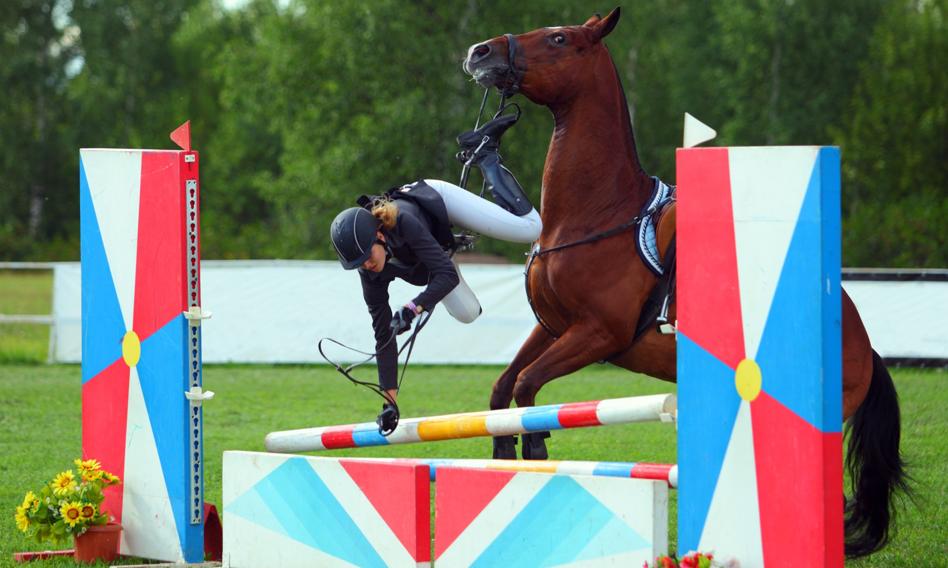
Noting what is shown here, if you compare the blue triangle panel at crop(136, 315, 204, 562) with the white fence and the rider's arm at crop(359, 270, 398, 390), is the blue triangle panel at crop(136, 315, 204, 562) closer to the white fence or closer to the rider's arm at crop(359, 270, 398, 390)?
the rider's arm at crop(359, 270, 398, 390)

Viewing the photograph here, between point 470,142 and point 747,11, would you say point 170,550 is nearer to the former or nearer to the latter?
point 470,142

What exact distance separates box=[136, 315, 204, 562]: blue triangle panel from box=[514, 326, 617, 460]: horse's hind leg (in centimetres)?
137

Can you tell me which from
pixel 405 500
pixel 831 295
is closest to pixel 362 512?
pixel 405 500

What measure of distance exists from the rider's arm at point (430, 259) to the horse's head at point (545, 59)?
1.02 meters

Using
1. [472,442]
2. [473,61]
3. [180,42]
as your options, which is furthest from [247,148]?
[473,61]

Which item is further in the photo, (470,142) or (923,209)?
(923,209)

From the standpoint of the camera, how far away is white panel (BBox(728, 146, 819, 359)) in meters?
3.65

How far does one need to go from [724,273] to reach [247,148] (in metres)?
40.2

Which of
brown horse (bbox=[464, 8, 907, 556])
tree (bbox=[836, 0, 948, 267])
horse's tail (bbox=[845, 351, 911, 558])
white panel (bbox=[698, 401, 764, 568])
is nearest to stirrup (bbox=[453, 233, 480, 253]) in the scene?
brown horse (bbox=[464, 8, 907, 556])

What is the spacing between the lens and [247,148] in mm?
42969

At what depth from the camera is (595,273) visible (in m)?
5.77

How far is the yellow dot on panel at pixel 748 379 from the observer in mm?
3709

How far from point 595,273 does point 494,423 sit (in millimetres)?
1337

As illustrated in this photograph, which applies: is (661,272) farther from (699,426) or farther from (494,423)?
(699,426)
